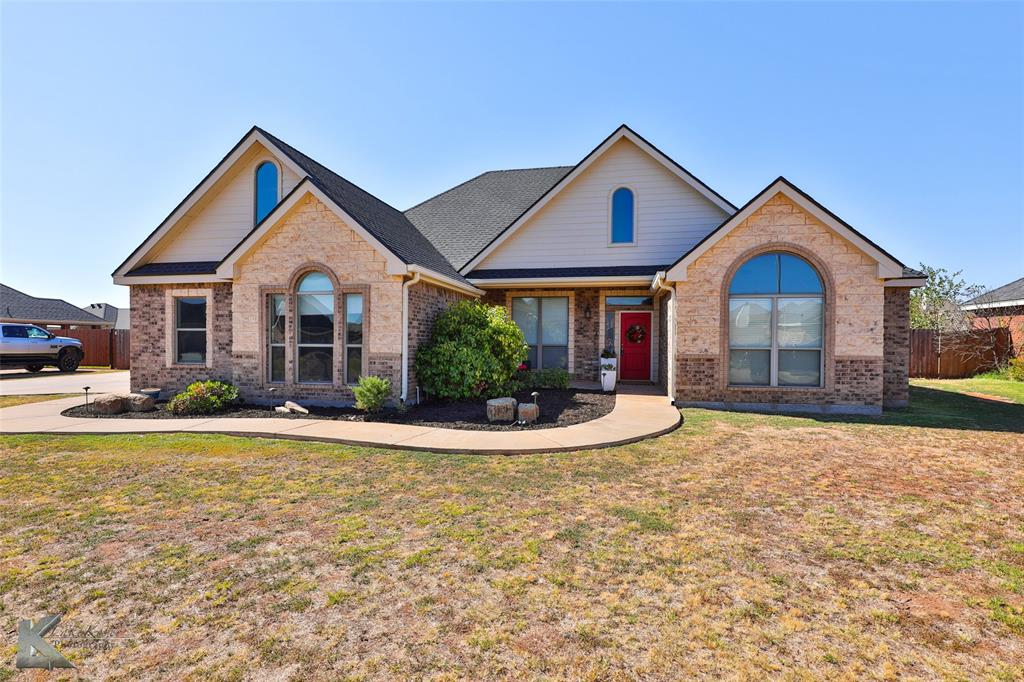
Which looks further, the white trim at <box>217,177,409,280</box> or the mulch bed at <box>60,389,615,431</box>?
the white trim at <box>217,177,409,280</box>

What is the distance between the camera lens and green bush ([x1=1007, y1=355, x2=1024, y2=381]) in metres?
17.7

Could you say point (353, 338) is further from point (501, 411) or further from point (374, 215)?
point (501, 411)

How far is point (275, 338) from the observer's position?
1113 cm

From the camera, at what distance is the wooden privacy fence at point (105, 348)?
2561cm

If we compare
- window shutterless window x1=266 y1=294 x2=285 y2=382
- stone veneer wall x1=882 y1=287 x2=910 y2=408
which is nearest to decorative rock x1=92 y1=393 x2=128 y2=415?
window shutterless window x1=266 y1=294 x2=285 y2=382

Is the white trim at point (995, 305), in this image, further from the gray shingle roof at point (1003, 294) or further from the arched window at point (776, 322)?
the arched window at point (776, 322)

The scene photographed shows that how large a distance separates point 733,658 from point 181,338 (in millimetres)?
14247

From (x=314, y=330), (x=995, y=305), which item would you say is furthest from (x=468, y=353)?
(x=995, y=305)

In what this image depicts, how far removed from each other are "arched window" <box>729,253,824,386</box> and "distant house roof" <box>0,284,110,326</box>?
4028cm

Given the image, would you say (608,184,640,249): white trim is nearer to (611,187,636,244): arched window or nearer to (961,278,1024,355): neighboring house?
(611,187,636,244): arched window

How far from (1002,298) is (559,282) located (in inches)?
983

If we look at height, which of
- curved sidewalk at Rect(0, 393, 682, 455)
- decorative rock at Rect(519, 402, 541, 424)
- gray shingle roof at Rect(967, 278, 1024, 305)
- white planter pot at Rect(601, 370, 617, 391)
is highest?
gray shingle roof at Rect(967, 278, 1024, 305)

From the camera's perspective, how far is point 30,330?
20656mm

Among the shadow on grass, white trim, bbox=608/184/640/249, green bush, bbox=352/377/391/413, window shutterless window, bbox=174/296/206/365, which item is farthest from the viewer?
white trim, bbox=608/184/640/249
